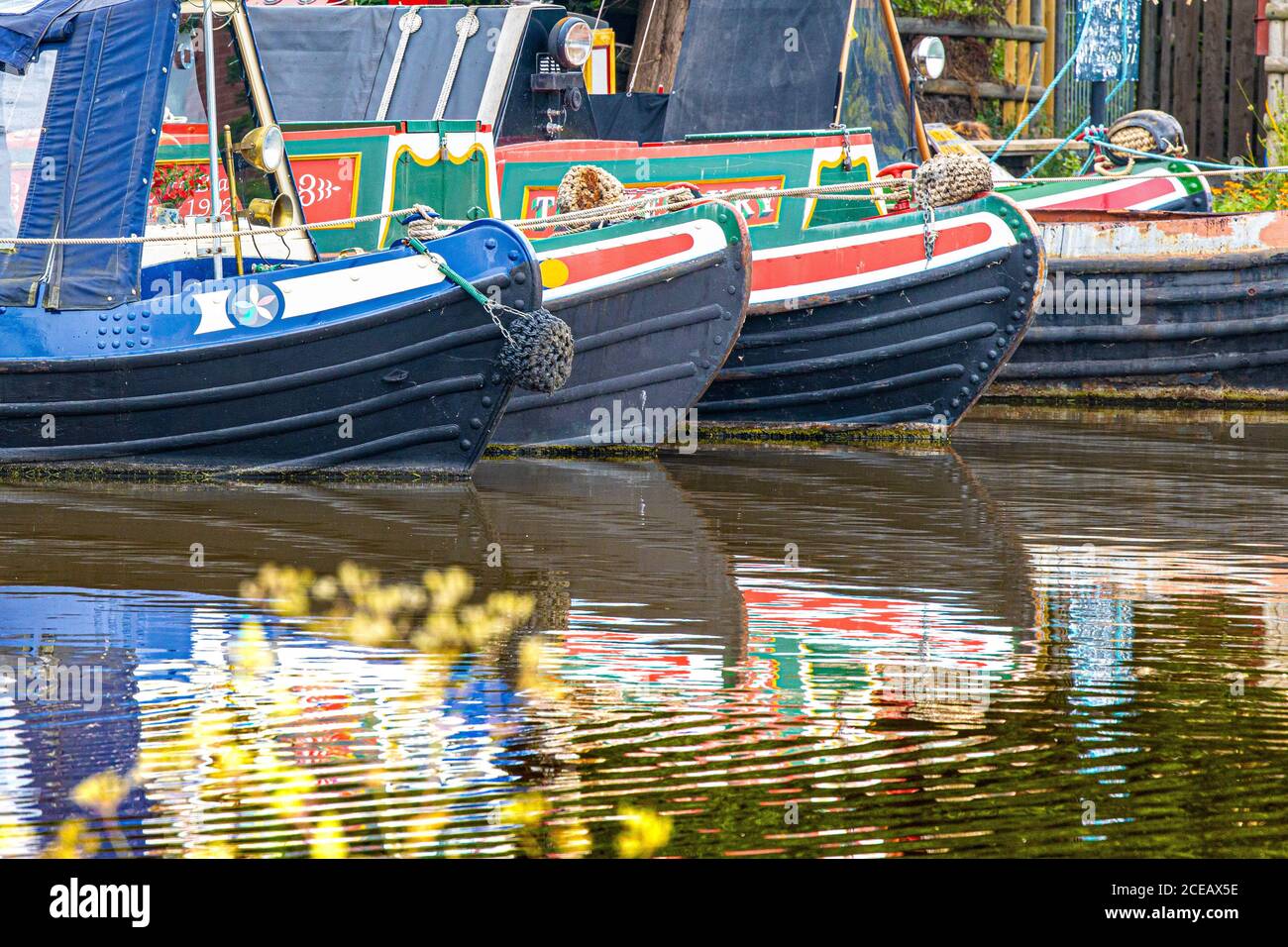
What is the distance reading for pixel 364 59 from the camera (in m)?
13.4

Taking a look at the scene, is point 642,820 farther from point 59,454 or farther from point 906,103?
point 906,103

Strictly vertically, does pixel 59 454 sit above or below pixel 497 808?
above

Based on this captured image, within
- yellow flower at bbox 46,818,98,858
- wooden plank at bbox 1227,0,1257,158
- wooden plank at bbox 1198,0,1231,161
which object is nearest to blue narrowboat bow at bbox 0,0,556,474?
yellow flower at bbox 46,818,98,858

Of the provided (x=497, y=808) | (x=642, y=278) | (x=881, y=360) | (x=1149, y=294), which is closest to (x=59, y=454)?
(x=642, y=278)

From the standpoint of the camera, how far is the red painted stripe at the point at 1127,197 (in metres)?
15.5

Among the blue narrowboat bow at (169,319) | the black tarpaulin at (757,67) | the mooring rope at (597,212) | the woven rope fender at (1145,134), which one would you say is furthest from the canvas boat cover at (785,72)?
the blue narrowboat bow at (169,319)

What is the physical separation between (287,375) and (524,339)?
1.16 m

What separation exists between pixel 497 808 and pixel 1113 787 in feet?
4.84

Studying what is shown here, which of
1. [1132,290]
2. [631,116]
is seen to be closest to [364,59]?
[631,116]

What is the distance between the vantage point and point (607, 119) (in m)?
14.9

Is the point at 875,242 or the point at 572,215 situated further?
the point at 875,242

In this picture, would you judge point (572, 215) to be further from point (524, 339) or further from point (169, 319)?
point (169, 319)

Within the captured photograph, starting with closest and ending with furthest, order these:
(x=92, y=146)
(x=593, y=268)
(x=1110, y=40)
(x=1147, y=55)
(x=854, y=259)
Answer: (x=92, y=146)
(x=593, y=268)
(x=854, y=259)
(x=1110, y=40)
(x=1147, y=55)
